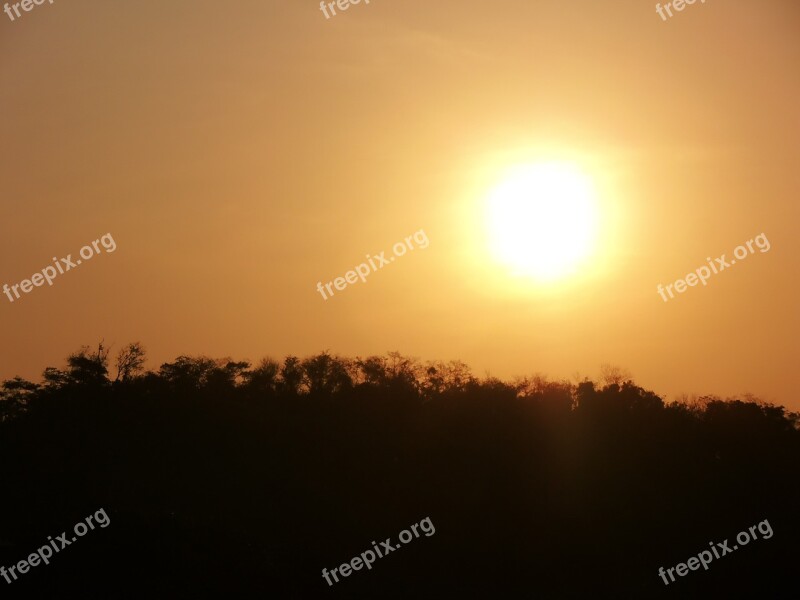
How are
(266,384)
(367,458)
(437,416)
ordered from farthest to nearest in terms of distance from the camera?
(266,384)
(437,416)
(367,458)

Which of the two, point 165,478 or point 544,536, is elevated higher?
point 165,478

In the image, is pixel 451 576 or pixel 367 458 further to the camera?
pixel 367 458

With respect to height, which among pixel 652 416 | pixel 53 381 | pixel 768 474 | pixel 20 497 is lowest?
pixel 768 474

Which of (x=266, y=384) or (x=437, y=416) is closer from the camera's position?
(x=437, y=416)

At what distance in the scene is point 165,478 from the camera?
68.6 m

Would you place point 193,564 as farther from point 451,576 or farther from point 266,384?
point 266,384

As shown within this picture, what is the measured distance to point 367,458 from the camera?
73188mm

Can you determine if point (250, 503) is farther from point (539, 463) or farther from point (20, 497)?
point (539, 463)

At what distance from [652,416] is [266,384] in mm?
31751

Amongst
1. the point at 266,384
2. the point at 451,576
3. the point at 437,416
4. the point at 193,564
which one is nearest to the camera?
the point at 193,564

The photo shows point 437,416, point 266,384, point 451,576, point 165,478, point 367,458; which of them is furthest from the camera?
point 266,384

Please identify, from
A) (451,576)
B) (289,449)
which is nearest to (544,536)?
(451,576)

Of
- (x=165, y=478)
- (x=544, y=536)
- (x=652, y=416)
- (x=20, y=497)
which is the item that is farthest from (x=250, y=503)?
(x=652, y=416)

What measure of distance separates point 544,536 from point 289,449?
19.9 meters
